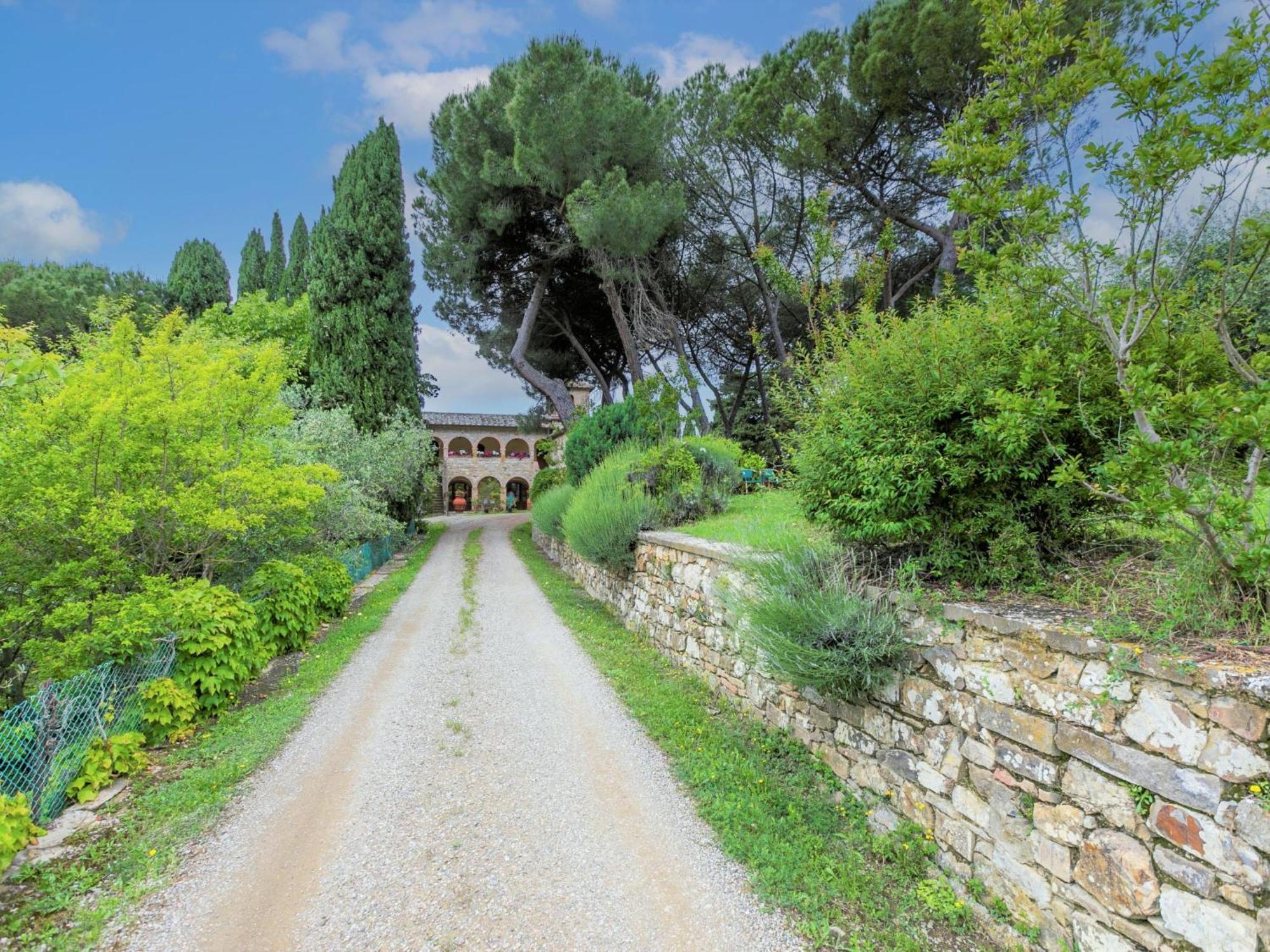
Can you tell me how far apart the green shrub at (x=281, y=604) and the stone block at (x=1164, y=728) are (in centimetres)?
703

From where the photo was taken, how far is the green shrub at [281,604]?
6039 mm

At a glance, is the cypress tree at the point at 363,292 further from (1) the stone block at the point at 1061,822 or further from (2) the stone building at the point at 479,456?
(1) the stone block at the point at 1061,822

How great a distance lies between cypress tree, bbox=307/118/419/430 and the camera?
1544 cm

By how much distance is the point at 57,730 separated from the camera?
339 centimetres

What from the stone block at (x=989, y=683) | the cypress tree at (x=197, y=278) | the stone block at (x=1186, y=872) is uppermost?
the cypress tree at (x=197, y=278)

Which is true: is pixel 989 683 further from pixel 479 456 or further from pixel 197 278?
pixel 197 278

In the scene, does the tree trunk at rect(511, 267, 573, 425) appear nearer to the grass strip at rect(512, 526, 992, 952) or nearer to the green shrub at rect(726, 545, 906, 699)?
the grass strip at rect(512, 526, 992, 952)

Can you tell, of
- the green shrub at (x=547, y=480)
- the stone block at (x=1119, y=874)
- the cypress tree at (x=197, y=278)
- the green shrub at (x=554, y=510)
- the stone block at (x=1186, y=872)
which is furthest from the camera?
the cypress tree at (x=197, y=278)

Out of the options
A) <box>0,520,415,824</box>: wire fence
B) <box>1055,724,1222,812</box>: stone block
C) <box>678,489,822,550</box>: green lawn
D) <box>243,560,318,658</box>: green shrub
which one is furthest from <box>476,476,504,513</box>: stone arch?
<box>1055,724,1222,812</box>: stone block

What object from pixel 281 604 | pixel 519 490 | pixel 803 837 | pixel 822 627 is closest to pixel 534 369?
pixel 281 604

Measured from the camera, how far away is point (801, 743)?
3859mm

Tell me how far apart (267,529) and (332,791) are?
14.2ft

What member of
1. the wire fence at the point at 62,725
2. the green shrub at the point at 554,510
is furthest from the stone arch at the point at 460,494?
the wire fence at the point at 62,725

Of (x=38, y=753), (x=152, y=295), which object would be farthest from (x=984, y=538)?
(x=152, y=295)
